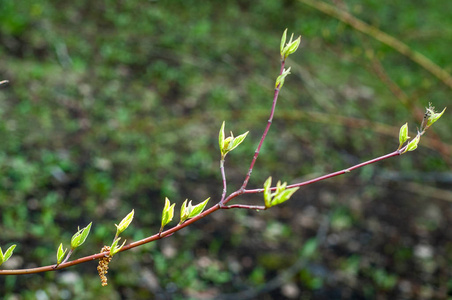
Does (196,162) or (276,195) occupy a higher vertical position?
(276,195)

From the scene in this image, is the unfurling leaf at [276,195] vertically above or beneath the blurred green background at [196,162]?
above

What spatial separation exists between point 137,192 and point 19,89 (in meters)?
1.84

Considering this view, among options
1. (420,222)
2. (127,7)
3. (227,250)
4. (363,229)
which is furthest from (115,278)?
(127,7)

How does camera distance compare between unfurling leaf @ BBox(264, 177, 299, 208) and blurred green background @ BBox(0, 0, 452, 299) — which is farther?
blurred green background @ BBox(0, 0, 452, 299)

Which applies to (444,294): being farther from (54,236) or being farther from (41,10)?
(41,10)

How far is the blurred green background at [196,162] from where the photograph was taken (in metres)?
3.30

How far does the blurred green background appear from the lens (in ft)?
10.8

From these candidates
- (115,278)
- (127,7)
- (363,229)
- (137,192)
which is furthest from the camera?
(127,7)

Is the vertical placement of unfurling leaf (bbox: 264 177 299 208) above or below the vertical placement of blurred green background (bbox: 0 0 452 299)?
above

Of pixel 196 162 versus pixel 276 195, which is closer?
pixel 276 195

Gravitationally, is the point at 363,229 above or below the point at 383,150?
below

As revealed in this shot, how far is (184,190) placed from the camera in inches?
165

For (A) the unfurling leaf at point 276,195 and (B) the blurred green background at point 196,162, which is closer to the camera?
(A) the unfurling leaf at point 276,195

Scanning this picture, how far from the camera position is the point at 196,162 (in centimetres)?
462
